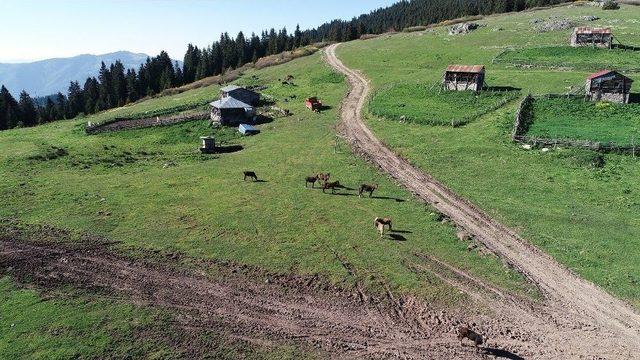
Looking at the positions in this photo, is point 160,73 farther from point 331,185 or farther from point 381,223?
point 381,223

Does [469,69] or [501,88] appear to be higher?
[469,69]

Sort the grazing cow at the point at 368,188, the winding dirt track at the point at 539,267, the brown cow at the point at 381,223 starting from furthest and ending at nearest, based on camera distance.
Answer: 1. the grazing cow at the point at 368,188
2. the brown cow at the point at 381,223
3. the winding dirt track at the point at 539,267

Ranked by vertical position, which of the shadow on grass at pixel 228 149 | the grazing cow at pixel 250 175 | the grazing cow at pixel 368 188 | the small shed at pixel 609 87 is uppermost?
the small shed at pixel 609 87

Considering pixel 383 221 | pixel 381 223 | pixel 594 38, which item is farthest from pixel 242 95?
pixel 594 38

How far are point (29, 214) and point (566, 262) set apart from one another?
137ft

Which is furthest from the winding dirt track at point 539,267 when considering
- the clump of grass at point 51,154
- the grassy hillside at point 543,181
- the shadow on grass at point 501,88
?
the clump of grass at point 51,154

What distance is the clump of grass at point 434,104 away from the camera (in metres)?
63.8

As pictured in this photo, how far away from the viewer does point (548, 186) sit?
142 ft

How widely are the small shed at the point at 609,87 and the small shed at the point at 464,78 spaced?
1474cm

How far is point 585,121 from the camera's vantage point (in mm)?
58375

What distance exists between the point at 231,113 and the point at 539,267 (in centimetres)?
4983

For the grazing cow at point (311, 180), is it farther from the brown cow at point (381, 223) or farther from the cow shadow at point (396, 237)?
the cow shadow at point (396, 237)

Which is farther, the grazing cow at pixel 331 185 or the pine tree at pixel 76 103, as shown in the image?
the pine tree at pixel 76 103

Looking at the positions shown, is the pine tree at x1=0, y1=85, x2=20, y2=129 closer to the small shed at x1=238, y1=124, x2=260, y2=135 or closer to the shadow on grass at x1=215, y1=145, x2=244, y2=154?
the small shed at x1=238, y1=124, x2=260, y2=135
